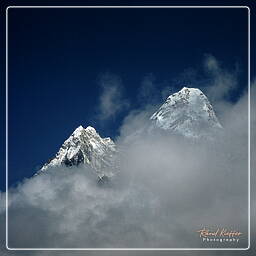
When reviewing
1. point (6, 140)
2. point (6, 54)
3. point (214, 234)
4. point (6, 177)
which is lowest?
point (214, 234)

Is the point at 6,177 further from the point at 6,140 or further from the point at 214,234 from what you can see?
the point at 214,234

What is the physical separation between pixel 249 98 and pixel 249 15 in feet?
36.8

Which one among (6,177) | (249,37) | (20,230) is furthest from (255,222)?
(20,230)

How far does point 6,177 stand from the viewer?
75000mm

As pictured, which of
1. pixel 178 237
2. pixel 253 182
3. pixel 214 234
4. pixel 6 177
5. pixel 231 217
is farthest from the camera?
pixel 178 237

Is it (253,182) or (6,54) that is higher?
(6,54)

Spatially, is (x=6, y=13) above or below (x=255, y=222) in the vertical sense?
above

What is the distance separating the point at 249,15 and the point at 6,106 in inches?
1330

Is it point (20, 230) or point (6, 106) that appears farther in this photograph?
point (20, 230)

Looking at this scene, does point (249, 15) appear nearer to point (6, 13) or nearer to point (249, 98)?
point (249, 98)

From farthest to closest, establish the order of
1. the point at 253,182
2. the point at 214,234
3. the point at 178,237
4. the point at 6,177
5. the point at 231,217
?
the point at 178,237, the point at 231,217, the point at 253,182, the point at 214,234, the point at 6,177

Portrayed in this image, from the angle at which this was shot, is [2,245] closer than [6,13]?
No

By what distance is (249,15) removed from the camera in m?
77.4

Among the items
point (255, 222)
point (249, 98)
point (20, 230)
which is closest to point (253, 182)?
point (255, 222)
